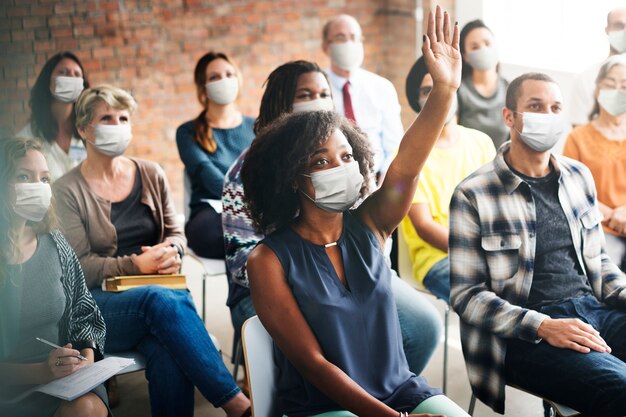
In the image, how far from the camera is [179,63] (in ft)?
17.8

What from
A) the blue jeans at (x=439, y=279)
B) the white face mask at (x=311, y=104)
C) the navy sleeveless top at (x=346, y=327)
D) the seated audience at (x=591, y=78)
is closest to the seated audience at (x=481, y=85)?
the seated audience at (x=591, y=78)

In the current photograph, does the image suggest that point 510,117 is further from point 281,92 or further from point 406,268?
point 406,268

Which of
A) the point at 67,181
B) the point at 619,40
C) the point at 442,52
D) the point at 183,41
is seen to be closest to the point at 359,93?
the point at 619,40

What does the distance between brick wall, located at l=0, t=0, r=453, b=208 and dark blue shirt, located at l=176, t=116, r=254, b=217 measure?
157 cm

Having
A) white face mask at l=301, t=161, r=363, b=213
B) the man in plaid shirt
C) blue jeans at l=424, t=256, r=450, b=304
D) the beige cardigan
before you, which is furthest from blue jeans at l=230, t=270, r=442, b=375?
white face mask at l=301, t=161, r=363, b=213

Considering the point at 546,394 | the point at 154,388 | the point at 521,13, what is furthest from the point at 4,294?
the point at 521,13

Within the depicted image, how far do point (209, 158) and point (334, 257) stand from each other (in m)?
1.49

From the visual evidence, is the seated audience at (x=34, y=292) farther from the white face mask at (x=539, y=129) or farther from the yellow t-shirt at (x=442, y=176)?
the white face mask at (x=539, y=129)

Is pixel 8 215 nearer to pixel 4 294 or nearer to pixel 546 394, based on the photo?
pixel 4 294

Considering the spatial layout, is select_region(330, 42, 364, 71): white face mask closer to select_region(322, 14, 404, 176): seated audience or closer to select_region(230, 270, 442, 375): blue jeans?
select_region(322, 14, 404, 176): seated audience

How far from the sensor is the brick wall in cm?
509

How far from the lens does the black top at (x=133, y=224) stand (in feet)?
9.05

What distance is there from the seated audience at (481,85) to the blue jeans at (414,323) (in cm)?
91

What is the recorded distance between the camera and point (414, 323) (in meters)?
2.63
